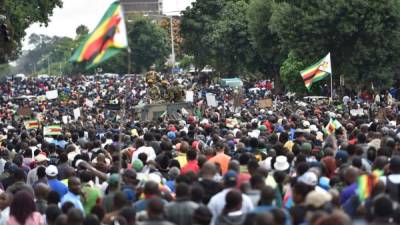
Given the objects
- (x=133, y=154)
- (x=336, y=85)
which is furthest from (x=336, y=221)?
(x=336, y=85)

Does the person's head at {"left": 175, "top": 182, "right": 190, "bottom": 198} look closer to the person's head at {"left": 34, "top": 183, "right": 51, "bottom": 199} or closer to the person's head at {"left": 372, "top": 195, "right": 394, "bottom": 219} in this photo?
the person's head at {"left": 372, "top": 195, "right": 394, "bottom": 219}

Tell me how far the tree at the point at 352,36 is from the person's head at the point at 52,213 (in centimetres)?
3648

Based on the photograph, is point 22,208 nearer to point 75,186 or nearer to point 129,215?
point 75,186

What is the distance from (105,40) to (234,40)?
5890 centimetres

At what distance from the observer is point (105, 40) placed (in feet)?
42.7

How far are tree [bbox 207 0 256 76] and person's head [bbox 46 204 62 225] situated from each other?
2265 inches

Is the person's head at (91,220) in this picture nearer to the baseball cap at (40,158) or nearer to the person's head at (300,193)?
the person's head at (300,193)

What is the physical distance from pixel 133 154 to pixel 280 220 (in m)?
7.50

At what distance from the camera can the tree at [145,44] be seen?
124 metres

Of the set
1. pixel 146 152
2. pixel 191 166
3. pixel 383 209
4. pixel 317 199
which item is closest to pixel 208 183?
pixel 317 199

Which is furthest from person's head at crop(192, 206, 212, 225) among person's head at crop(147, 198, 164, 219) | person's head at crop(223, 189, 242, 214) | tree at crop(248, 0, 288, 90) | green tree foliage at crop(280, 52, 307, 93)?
tree at crop(248, 0, 288, 90)

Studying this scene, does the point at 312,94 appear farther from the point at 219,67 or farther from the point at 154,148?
the point at 154,148

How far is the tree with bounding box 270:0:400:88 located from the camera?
156ft

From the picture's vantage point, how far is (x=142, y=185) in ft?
42.9
